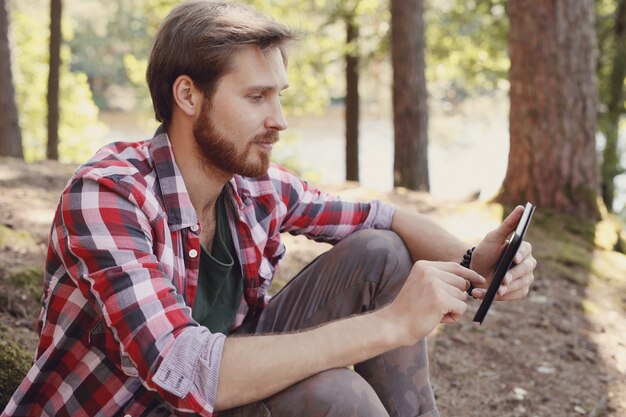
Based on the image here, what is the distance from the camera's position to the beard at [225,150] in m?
2.27

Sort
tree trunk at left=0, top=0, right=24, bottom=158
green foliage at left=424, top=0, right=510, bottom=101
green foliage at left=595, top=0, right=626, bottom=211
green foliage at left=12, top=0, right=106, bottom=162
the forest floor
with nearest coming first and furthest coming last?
the forest floor, green foliage at left=595, top=0, right=626, bottom=211, tree trunk at left=0, top=0, right=24, bottom=158, green foliage at left=424, top=0, right=510, bottom=101, green foliage at left=12, top=0, right=106, bottom=162

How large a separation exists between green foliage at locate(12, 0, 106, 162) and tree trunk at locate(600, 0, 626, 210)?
618 inches

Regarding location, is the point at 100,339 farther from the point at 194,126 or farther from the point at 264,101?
the point at 264,101

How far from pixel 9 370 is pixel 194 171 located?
1073 mm

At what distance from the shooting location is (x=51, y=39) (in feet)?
41.3

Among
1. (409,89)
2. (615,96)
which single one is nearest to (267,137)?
(409,89)

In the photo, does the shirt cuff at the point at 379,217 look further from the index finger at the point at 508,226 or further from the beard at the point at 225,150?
the beard at the point at 225,150

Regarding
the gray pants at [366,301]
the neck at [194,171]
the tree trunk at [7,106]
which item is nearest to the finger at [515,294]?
the gray pants at [366,301]

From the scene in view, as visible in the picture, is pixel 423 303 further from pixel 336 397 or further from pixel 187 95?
pixel 187 95

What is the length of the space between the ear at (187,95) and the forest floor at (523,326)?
120 cm

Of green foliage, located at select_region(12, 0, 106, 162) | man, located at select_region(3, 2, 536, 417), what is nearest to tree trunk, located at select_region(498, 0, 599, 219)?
man, located at select_region(3, 2, 536, 417)

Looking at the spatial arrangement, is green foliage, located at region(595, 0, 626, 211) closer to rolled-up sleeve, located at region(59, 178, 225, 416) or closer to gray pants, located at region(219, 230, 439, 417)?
gray pants, located at region(219, 230, 439, 417)

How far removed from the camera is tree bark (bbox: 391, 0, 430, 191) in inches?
379

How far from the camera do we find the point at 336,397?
191 centimetres
